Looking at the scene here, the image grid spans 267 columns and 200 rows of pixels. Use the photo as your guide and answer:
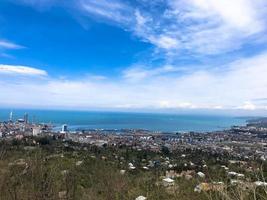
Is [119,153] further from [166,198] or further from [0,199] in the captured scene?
[0,199]

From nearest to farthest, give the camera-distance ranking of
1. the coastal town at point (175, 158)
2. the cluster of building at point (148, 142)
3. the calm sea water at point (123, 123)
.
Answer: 1. the coastal town at point (175, 158)
2. the cluster of building at point (148, 142)
3. the calm sea water at point (123, 123)

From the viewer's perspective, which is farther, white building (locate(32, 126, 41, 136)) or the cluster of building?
white building (locate(32, 126, 41, 136))

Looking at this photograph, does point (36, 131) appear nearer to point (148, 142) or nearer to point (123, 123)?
point (148, 142)

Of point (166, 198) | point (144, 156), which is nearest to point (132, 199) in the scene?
point (166, 198)

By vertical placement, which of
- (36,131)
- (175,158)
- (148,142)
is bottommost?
(175,158)

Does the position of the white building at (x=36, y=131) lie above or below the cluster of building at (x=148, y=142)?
above

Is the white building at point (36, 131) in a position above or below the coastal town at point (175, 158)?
above

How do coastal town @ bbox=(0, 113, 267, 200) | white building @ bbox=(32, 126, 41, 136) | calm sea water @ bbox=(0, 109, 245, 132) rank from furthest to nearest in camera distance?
calm sea water @ bbox=(0, 109, 245, 132)
white building @ bbox=(32, 126, 41, 136)
coastal town @ bbox=(0, 113, 267, 200)

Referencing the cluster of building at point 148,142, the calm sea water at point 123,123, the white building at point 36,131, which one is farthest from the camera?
the calm sea water at point 123,123

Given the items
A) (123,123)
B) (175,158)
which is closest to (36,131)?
(175,158)

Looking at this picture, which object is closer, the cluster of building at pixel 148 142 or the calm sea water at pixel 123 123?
the cluster of building at pixel 148 142

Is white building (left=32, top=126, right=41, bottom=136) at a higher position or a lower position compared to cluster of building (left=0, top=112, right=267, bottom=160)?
higher
